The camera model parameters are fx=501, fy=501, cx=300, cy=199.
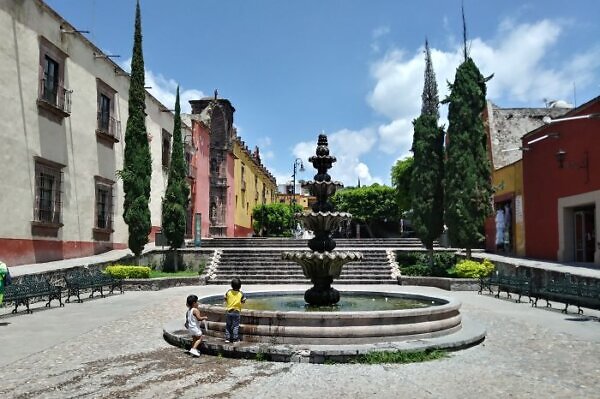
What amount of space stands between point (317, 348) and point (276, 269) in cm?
1533


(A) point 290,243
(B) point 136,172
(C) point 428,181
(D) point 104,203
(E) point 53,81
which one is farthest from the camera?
(A) point 290,243

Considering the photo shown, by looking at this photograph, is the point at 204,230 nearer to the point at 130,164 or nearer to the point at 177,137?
the point at 177,137

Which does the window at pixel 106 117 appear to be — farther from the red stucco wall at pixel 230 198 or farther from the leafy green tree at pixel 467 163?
the red stucco wall at pixel 230 198

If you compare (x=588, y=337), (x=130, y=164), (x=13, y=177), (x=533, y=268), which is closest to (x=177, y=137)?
(x=130, y=164)

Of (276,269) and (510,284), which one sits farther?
(276,269)

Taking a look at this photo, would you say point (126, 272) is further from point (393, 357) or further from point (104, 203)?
point (393, 357)

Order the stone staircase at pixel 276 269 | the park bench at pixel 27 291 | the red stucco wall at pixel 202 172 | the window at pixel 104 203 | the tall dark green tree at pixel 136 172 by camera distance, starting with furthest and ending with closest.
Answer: the red stucco wall at pixel 202 172 < the window at pixel 104 203 < the stone staircase at pixel 276 269 < the tall dark green tree at pixel 136 172 < the park bench at pixel 27 291

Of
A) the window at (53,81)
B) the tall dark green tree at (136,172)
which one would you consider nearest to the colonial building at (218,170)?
the tall dark green tree at (136,172)

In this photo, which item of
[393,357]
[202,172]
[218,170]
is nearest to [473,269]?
[393,357]

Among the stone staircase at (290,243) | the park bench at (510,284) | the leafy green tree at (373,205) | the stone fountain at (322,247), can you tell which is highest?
the leafy green tree at (373,205)

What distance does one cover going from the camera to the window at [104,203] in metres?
22.0

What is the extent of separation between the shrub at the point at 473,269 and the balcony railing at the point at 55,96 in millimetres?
15925

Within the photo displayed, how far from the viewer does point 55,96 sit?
61.8 feet

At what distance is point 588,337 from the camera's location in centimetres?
857
